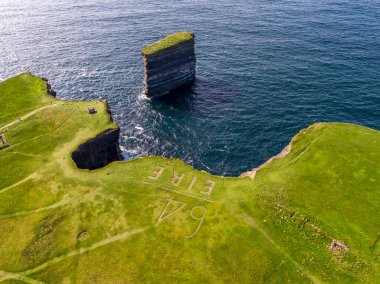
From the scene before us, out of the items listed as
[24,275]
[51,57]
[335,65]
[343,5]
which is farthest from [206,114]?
[343,5]

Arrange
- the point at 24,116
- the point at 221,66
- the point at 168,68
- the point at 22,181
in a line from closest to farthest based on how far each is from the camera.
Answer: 1. the point at 22,181
2. the point at 24,116
3. the point at 168,68
4. the point at 221,66

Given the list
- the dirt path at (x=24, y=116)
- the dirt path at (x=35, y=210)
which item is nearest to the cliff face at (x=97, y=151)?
the dirt path at (x=35, y=210)

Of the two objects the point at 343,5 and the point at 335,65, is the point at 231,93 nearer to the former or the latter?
the point at 335,65

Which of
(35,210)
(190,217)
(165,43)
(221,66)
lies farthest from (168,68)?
(35,210)

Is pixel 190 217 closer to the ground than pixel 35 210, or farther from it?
closer to the ground

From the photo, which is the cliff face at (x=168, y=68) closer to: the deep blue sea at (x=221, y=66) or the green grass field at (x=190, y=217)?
the deep blue sea at (x=221, y=66)

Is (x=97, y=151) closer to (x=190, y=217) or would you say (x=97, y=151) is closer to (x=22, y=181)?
(x=22, y=181)
